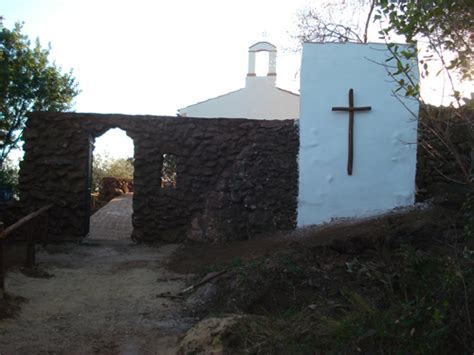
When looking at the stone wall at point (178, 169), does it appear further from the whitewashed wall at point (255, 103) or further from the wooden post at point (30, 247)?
the whitewashed wall at point (255, 103)

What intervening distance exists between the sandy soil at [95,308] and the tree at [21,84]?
5.37 meters

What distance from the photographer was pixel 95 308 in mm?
5586

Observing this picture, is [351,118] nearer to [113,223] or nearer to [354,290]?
[354,290]

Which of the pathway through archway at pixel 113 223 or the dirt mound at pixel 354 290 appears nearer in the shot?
the dirt mound at pixel 354 290

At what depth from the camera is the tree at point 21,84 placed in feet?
40.3

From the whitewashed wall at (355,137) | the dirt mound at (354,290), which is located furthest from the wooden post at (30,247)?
the whitewashed wall at (355,137)

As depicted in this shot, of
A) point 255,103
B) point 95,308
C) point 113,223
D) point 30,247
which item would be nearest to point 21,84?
point 113,223

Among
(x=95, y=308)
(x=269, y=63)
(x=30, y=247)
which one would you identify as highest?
(x=269, y=63)

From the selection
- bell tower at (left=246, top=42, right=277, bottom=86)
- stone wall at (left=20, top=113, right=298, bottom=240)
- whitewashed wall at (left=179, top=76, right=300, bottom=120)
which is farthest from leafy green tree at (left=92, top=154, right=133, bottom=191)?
stone wall at (left=20, top=113, right=298, bottom=240)

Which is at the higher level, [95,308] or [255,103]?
[255,103]

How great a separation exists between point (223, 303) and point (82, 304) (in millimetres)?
1646

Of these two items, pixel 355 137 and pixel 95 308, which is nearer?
pixel 95 308

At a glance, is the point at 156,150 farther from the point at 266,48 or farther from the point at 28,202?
the point at 266,48

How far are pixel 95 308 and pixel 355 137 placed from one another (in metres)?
5.61
